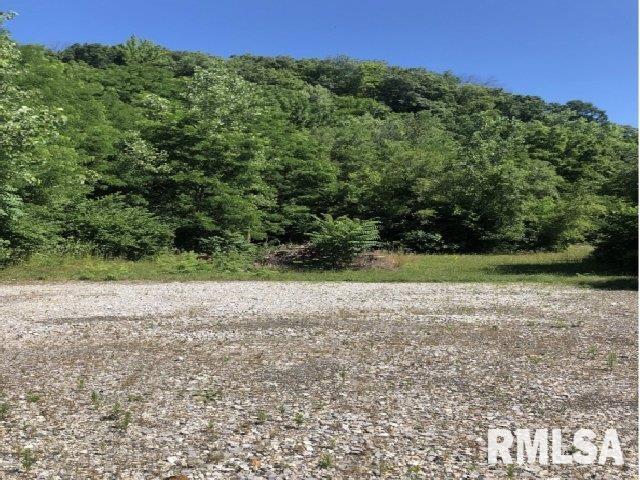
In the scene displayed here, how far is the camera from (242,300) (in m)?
13.1

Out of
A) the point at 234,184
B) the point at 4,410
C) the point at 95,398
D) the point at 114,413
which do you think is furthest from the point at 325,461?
the point at 234,184

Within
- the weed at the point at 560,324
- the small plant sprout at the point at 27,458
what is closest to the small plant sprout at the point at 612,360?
the weed at the point at 560,324

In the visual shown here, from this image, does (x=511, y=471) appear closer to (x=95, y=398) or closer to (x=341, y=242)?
(x=95, y=398)

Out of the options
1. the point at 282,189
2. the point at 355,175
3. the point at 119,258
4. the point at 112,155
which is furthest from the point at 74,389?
the point at 355,175

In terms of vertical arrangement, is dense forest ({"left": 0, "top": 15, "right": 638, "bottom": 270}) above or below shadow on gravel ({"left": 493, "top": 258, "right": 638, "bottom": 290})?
above

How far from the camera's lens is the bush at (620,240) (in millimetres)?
18578

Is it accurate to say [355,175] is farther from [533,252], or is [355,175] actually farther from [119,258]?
[119,258]

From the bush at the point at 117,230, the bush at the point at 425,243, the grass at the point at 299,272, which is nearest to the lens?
the grass at the point at 299,272

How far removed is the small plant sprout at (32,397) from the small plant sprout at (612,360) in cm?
744

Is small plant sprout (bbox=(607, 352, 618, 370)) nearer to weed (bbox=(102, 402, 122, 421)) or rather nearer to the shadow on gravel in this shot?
weed (bbox=(102, 402, 122, 421))

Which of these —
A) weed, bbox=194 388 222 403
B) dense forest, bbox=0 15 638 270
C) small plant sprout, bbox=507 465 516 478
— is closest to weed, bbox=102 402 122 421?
weed, bbox=194 388 222 403

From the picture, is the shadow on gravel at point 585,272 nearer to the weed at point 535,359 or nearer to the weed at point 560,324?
the weed at point 560,324

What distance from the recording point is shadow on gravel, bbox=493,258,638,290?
1625cm

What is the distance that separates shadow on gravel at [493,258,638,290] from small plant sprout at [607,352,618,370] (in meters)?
8.32
